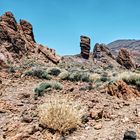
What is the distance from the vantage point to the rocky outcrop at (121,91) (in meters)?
10.1

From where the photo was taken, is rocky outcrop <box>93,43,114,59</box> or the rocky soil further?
rocky outcrop <box>93,43,114,59</box>

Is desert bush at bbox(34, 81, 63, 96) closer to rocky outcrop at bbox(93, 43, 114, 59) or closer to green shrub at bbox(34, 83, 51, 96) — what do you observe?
green shrub at bbox(34, 83, 51, 96)

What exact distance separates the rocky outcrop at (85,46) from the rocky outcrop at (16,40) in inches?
502

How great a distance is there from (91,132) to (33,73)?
35.5 feet

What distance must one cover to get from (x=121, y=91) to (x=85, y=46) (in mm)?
42658

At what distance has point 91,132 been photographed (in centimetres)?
666

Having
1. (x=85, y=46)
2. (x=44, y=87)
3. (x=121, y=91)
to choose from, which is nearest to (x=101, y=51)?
(x=85, y=46)

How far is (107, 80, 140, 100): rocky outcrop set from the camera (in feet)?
33.3

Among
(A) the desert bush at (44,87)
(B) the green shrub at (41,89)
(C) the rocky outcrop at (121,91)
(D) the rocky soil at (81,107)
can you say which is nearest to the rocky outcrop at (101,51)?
(D) the rocky soil at (81,107)

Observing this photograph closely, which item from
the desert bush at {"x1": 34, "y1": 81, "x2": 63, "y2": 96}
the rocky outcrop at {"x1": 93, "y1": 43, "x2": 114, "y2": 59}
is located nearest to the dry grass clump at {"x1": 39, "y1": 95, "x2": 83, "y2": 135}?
the desert bush at {"x1": 34, "y1": 81, "x2": 63, "y2": 96}

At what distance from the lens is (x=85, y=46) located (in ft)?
173

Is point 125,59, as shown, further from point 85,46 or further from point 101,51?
point 85,46

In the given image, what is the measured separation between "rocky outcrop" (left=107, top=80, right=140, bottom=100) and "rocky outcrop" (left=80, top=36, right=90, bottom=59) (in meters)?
41.0

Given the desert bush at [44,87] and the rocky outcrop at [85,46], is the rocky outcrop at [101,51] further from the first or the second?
the desert bush at [44,87]
